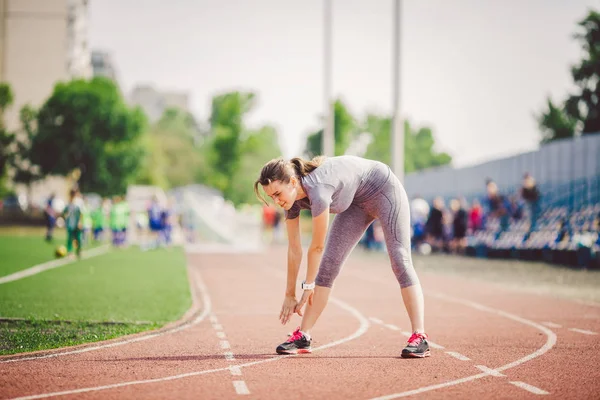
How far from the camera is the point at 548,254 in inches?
A: 936

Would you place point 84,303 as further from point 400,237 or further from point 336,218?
point 400,237

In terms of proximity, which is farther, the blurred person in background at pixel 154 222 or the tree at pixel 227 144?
the tree at pixel 227 144

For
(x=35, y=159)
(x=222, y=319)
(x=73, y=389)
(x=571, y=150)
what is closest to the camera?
(x=73, y=389)

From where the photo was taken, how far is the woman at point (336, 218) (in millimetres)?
6418

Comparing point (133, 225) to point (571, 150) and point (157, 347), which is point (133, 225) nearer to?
point (571, 150)

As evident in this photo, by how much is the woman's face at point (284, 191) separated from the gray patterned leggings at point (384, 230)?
32.8 inches

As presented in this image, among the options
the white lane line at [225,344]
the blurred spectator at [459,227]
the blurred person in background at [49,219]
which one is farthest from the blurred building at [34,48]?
the white lane line at [225,344]

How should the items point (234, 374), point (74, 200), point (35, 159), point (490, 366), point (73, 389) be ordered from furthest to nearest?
point (35, 159) → point (74, 200) → point (490, 366) → point (234, 374) → point (73, 389)

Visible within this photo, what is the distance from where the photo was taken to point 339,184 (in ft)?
21.5

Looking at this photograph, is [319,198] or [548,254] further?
[548,254]

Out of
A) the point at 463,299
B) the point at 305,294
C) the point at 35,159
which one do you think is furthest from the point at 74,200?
the point at 35,159

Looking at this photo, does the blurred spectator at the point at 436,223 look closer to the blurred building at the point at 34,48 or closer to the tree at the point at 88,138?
the tree at the point at 88,138

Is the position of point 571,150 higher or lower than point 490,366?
higher

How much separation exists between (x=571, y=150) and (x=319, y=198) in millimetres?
20260
